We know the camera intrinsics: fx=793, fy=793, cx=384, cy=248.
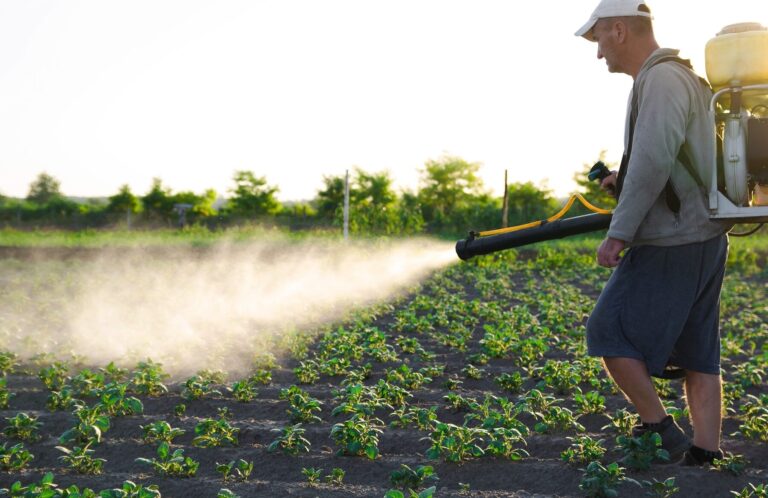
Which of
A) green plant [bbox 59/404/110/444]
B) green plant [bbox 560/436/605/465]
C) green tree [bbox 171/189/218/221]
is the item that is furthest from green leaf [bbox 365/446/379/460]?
green tree [bbox 171/189/218/221]

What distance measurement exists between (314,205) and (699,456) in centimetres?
3293

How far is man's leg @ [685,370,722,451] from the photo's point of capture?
3645 millimetres

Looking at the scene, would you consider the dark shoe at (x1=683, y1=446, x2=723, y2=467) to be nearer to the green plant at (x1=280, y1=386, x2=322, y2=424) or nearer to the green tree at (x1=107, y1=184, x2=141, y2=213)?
the green plant at (x1=280, y1=386, x2=322, y2=424)

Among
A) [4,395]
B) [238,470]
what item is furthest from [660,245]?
[4,395]

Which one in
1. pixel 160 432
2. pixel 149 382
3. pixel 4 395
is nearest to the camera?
pixel 160 432

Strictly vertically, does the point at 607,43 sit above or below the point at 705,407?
above

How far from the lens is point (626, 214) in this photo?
3328mm

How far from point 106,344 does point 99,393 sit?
8.26ft

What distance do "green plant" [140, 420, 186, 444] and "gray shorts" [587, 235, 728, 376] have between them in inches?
85.8

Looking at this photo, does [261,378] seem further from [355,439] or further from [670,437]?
[670,437]

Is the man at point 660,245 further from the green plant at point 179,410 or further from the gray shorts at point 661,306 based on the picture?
the green plant at point 179,410

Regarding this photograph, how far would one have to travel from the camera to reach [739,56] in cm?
324

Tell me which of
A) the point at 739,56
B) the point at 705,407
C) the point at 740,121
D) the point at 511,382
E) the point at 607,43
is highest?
the point at 607,43

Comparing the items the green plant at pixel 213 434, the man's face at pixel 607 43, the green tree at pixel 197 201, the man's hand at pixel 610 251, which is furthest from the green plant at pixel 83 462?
the green tree at pixel 197 201
